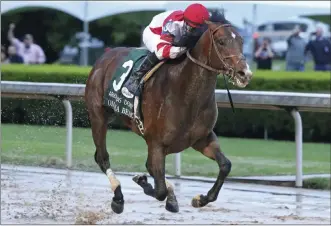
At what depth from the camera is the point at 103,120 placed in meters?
8.70

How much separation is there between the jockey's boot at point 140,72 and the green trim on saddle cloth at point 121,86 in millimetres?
59

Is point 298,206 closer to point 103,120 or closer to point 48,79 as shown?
point 103,120

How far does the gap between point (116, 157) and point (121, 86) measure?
476cm

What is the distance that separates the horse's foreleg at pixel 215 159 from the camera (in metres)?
7.66

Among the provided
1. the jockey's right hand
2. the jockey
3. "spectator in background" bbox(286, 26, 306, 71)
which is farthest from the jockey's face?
"spectator in background" bbox(286, 26, 306, 71)

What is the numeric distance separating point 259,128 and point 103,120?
24.9 ft

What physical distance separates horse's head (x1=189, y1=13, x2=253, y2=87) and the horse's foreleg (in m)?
0.69

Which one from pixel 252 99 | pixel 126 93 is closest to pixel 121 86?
pixel 126 93

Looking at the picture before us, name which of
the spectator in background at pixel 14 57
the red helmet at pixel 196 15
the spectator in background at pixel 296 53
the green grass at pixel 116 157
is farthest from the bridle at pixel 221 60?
the spectator in background at pixel 14 57

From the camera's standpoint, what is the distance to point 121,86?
8.17 meters

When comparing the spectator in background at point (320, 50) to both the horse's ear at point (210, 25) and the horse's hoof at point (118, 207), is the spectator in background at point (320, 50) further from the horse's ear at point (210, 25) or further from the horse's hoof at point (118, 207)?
the horse's ear at point (210, 25)

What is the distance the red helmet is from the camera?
7379mm

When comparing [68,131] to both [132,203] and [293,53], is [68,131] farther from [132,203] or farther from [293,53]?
[293,53]

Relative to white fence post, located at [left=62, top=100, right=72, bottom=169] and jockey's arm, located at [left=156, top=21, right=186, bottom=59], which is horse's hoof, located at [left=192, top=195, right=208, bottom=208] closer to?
jockey's arm, located at [left=156, top=21, right=186, bottom=59]
